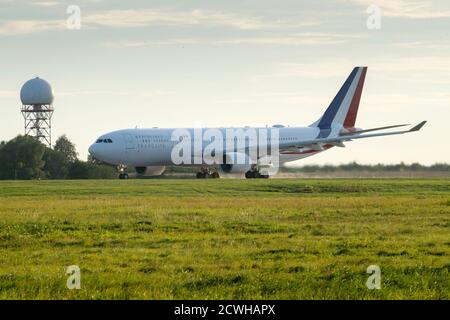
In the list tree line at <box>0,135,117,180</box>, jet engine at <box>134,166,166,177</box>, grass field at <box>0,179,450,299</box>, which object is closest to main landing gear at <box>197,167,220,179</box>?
jet engine at <box>134,166,166,177</box>

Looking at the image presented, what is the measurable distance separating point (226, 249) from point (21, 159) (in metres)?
94.7

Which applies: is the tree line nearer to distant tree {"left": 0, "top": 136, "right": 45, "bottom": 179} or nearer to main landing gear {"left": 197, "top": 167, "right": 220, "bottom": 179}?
distant tree {"left": 0, "top": 136, "right": 45, "bottom": 179}

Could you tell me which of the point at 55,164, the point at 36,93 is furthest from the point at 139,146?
the point at 36,93

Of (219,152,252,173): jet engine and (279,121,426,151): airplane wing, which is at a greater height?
(279,121,426,151): airplane wing

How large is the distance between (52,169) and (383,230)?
9783 centimetres

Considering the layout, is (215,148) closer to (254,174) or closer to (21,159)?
(254,174)

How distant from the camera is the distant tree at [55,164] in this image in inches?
4828

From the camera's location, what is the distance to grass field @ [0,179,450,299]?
1877 cm

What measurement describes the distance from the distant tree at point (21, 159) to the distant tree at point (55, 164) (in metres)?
4.07

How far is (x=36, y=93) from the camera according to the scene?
125062 millimetres

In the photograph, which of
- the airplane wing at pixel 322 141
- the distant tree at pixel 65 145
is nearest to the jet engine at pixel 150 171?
the airplane wing at pixel 322 141

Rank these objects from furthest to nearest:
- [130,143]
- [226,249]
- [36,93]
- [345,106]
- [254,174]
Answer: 1. [36,93]
2. [345,106]
3. [254,174]
4. [130,143]
5. [226,249]

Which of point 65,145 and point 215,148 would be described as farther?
point 65,145
